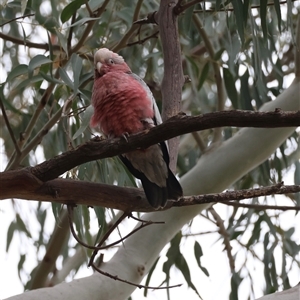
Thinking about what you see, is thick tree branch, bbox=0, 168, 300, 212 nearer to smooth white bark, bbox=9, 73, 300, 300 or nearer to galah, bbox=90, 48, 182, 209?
galah, bbox=90, 48, 182, 209

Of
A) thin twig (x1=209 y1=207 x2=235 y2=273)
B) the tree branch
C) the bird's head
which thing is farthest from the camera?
thin twig (x1=209 y1=207 x2=235 y2=273)

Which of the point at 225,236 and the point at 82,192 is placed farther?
the point at 225,236

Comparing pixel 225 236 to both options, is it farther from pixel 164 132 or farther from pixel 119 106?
pixel 164 132

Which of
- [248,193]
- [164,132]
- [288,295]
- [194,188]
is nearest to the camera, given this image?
[164,132]

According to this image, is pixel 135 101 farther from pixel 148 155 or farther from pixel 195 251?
pixel 195 251

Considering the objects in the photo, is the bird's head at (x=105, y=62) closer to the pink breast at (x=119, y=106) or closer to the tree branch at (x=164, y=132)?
the pink breast at (x=119, y=106)

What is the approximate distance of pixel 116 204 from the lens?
4.86 feet

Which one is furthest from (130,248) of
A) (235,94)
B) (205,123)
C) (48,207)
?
(48,207)

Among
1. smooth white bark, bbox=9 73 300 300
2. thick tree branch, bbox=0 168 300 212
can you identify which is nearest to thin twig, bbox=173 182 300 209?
thick tree branch, bbox=0 168 300 212

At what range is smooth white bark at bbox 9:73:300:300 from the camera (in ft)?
6.54

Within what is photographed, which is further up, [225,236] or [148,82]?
[148,82]

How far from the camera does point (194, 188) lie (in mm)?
2150

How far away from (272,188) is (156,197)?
1.11ft

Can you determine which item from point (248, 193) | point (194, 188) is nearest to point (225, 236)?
point (194, 188)
